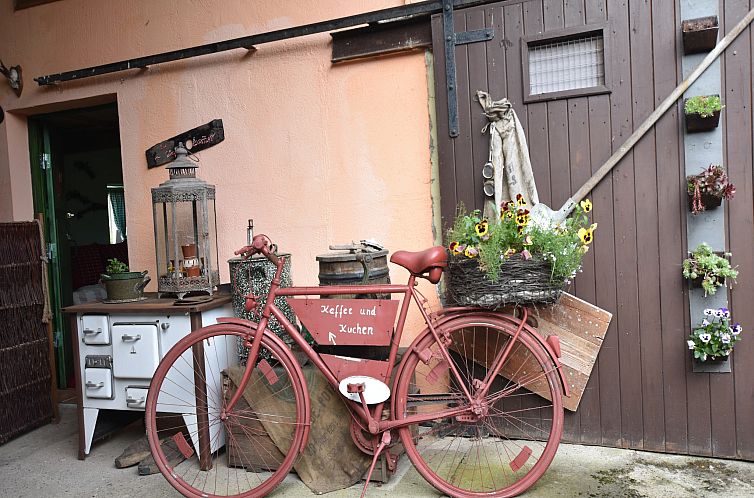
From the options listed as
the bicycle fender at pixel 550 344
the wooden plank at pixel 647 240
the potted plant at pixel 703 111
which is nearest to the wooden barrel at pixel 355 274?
the bicycle fender at pixel 550 344

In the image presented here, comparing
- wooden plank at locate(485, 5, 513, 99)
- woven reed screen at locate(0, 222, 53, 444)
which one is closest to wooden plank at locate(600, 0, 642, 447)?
wooden plank at locate(485, 5, 513, 99)

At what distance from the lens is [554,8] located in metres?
3.04

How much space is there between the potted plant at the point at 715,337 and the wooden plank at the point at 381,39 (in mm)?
2093

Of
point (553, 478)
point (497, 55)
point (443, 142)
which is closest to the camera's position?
point (553, 478)

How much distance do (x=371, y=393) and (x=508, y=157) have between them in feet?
4.72

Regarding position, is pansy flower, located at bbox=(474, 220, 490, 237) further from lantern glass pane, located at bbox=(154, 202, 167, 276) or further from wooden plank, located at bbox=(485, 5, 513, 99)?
lantern glass pane, located at bbox=(154, 202, 167, 276)

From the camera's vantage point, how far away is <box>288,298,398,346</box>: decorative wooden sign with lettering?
2.72 metres

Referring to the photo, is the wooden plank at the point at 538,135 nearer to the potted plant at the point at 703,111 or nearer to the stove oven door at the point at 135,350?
the potted plant at the point at 703,111

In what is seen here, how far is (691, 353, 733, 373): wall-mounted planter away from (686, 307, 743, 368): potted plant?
12 millimetres

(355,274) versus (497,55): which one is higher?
(497,55)

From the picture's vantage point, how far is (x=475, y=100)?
3.23 m

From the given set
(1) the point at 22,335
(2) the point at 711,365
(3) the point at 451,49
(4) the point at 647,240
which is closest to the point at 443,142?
(3) the point at 451,49

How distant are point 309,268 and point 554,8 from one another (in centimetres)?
207

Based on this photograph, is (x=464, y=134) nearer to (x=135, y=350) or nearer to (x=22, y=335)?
(x=135, y=350)
